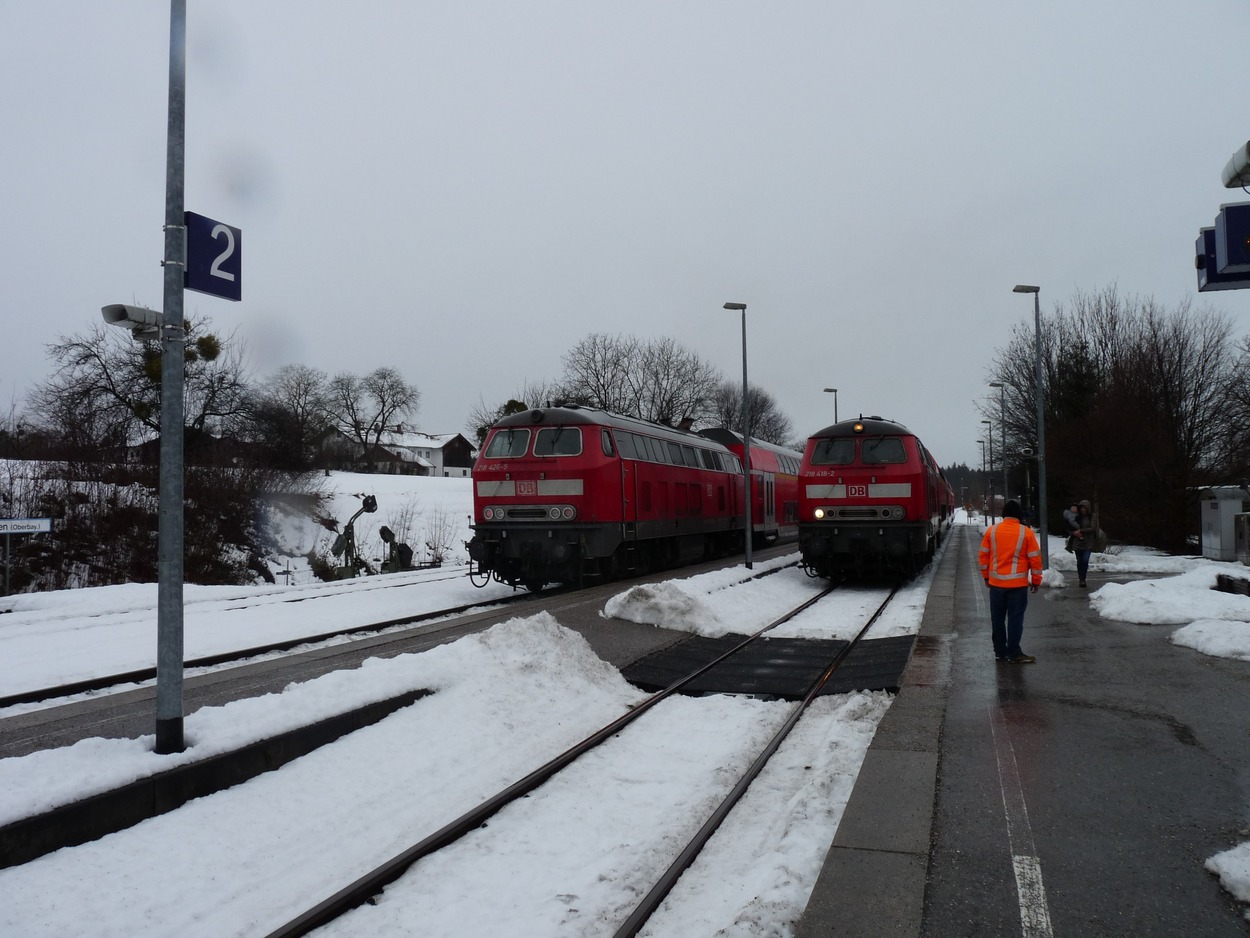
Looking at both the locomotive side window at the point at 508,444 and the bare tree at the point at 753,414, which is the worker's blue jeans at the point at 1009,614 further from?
the bare tree at the point at 753,414

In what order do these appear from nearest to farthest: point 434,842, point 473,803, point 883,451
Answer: point 434,842, point 473,803, point 883,451

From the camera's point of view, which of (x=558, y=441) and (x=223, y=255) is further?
(x=558, y=441)

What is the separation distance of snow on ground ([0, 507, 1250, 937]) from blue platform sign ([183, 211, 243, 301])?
Answer: 2.87 metres

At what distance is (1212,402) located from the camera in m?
28.2

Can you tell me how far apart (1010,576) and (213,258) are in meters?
7.70

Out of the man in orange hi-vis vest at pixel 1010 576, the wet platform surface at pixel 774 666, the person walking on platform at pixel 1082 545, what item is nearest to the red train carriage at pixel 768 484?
the person walking on platform at pixel 1082 545

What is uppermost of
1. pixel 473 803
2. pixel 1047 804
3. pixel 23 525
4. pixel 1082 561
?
pixel 23 525

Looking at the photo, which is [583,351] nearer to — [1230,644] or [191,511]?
[191,511]

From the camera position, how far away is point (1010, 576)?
9047 mm

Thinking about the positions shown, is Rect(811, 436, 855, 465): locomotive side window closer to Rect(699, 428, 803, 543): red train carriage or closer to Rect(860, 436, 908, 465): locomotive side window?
Result: Rect(860, 436, 908, 465): locomotive side window

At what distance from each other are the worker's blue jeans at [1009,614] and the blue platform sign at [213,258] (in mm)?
7419

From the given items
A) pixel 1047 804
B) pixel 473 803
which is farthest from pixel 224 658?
pixel 1047 804

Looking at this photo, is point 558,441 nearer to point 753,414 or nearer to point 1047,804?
point 1047,804

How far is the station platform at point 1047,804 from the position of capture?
3.84 m
